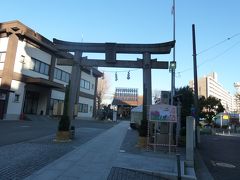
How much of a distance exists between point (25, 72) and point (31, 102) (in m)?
6.30

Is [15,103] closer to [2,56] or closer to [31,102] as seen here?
[2,56]

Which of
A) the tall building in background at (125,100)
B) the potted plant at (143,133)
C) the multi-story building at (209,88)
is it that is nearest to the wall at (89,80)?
the tall building in background at (125,100)

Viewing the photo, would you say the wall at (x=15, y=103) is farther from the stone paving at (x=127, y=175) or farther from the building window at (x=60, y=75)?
the stone paving at (x=127, y=175)

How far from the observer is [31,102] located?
1436 inches

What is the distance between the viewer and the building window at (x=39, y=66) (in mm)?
33406

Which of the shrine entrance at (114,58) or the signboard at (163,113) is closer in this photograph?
the signboard at (163,113)

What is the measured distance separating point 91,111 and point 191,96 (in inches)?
1469

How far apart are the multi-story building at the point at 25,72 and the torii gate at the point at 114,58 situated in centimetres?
1483

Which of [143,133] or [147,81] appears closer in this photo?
[143,133]

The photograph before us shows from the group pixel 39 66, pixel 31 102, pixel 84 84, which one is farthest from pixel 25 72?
pixel 84 84

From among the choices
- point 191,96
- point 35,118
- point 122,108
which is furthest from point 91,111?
point 191,96

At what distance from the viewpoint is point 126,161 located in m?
9.98

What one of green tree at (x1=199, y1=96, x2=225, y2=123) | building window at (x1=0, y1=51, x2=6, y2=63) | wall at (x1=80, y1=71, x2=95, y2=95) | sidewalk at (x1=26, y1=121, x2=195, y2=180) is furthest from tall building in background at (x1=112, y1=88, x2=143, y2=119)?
sidewalk at (x1=26, y1=121, x2=195, y2=180)

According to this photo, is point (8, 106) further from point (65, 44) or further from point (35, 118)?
point (65, 44)
